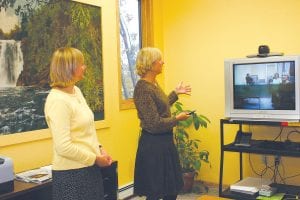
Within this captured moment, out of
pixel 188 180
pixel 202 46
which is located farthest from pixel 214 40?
pixel 188 180

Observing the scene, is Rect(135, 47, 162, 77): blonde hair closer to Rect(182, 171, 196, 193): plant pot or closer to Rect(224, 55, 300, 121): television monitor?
Rect(224, 55, 300, 121): television monitor

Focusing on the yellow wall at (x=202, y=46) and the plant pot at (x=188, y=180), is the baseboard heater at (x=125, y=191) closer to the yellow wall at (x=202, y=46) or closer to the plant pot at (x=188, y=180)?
the yellow wall at (x=202, y=46)

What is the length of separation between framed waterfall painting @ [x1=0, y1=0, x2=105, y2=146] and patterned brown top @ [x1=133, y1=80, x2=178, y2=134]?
0.81 m

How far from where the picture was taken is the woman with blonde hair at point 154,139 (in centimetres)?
238

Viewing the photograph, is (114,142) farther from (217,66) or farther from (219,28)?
(219,28)

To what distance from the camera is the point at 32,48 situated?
8.62 feet

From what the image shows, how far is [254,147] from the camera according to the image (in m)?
3.12

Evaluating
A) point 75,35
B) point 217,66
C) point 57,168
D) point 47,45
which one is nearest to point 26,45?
point 47,45

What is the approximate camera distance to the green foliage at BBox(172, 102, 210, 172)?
3.63 meters

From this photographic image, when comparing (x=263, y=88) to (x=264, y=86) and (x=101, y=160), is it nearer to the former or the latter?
(x=264, y=86)

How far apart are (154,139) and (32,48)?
1136 mm

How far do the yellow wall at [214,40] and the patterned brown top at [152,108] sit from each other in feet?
4.95

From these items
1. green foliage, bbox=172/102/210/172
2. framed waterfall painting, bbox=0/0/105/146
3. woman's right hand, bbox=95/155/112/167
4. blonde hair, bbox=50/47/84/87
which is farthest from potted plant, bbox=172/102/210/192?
blonde hair, bbox=50/47/84/87

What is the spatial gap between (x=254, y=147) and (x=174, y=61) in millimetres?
1448
